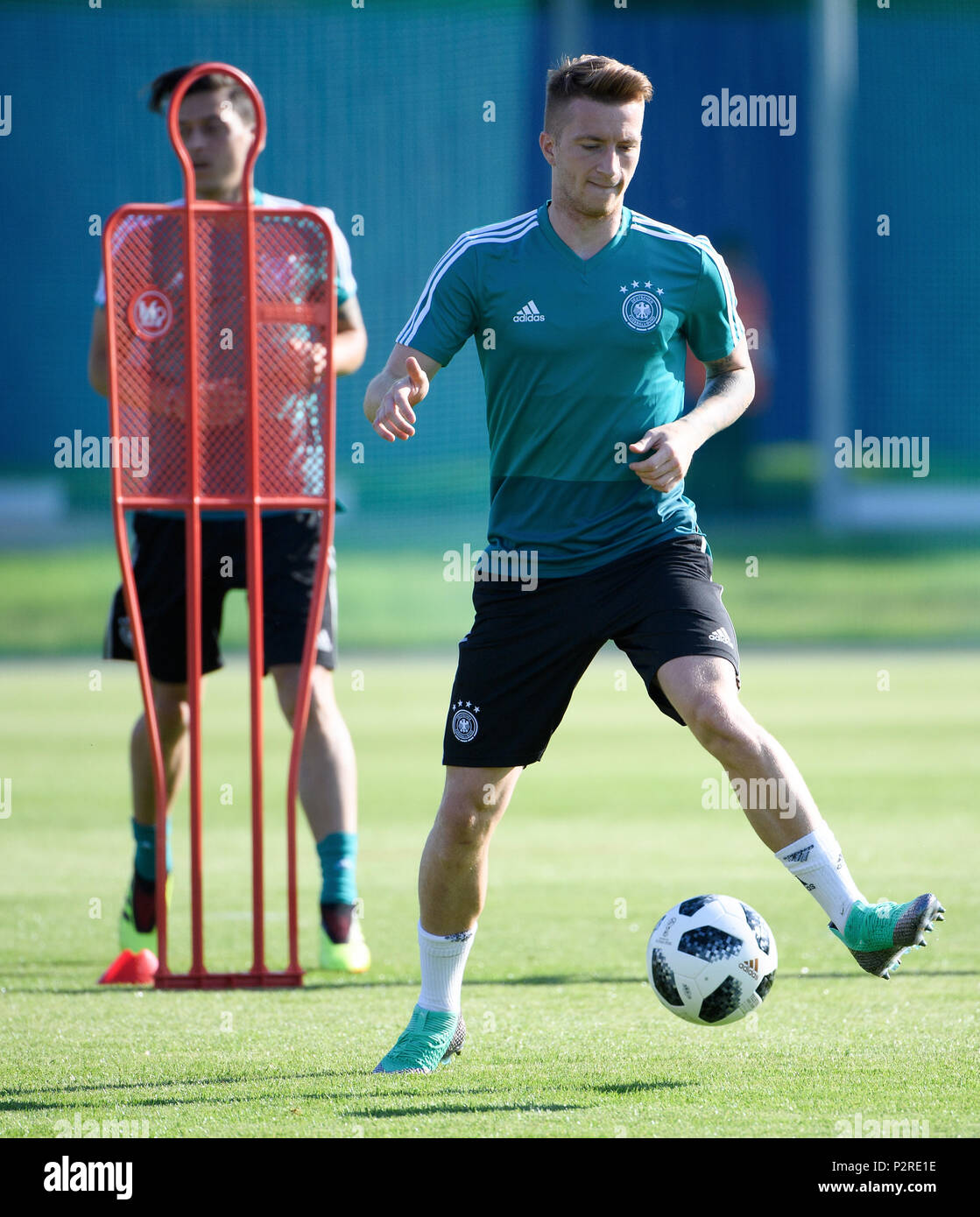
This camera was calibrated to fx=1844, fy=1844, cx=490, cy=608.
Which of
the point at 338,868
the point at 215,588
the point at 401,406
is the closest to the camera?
the point at 401,406

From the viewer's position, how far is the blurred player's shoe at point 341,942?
574 cm

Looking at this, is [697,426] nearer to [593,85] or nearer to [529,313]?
[529,313]

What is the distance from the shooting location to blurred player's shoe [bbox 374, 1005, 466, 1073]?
4273 mm

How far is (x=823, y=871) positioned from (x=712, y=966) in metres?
0.37

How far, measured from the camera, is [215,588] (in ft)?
19.5

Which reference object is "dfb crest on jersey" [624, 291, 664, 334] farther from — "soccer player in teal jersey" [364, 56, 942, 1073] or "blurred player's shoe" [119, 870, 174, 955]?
"blurred player's shoe" [119, 870, 174, 955]

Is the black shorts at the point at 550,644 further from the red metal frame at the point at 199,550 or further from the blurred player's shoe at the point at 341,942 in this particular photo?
the blurred player's shoe at the point at 341,942

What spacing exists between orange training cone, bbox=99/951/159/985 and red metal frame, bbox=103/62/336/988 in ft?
0.67
